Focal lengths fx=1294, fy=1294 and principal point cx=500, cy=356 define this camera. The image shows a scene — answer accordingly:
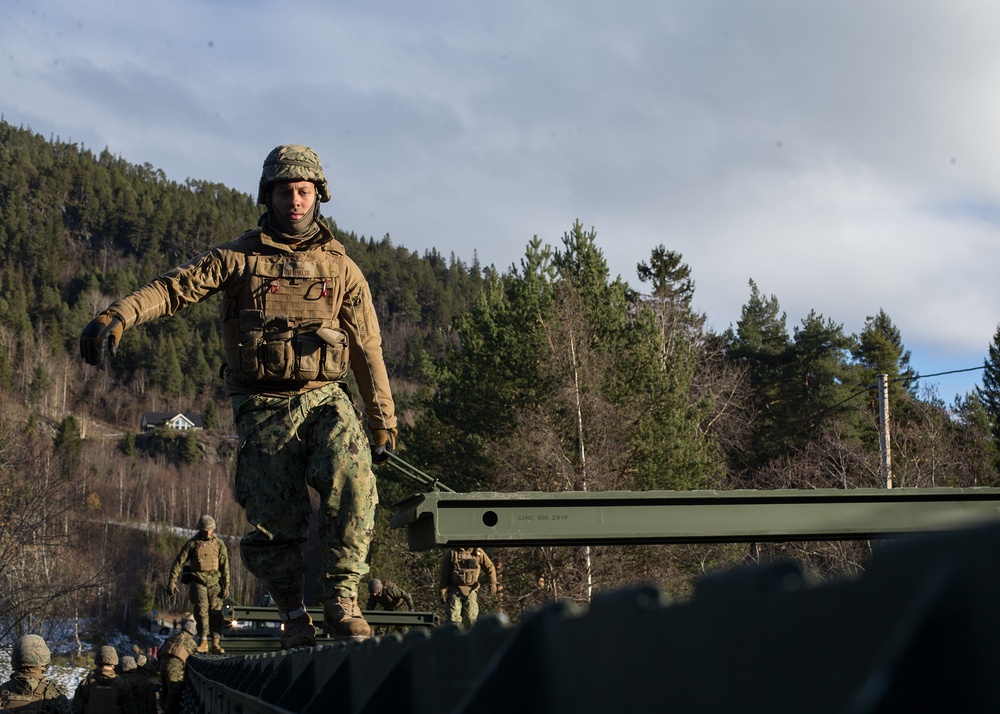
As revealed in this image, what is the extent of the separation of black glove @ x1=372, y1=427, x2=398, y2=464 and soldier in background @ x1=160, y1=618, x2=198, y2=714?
8551 mm

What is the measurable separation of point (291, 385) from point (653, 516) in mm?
1830

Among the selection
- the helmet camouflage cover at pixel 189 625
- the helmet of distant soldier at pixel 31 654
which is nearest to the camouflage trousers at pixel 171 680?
the helmet camouflage cover at pixel 189 625

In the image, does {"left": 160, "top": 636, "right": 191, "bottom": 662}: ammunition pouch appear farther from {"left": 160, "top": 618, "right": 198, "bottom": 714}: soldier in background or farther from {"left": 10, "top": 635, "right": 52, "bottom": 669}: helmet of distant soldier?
{"left": 10, "top": 635, "right": 52, "bottom": 669}: helmet of distant soldier

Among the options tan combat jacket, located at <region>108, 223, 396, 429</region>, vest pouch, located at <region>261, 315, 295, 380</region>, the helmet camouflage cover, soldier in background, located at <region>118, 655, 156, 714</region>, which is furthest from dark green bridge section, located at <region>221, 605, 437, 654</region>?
vest pouch, located at <region>261, 315, 295, 380</region>

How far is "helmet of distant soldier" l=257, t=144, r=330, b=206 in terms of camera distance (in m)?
5.85

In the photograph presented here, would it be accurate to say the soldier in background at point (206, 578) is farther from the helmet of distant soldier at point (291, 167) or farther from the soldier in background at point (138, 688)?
the helmet of distant soldier at point (291, 167)

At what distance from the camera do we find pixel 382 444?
6.26 meters

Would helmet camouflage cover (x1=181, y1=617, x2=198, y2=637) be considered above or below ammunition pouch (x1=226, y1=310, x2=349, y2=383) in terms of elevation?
below

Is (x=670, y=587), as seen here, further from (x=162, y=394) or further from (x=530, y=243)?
(x=162, y=394)

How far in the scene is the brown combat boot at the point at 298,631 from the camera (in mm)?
5641

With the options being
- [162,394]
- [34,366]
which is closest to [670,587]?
[34,366]

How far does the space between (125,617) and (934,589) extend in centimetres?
11146

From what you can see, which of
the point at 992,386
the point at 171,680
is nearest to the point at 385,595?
the point at 171,680

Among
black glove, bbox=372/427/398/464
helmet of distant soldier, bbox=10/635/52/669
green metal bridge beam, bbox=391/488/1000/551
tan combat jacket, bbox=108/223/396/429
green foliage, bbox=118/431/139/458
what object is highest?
green foliage, bbox=118/431/139/458
